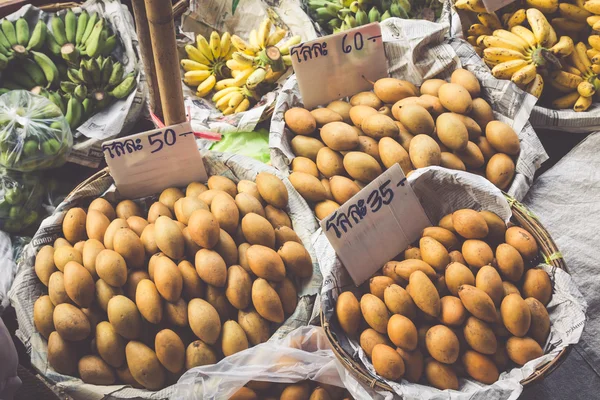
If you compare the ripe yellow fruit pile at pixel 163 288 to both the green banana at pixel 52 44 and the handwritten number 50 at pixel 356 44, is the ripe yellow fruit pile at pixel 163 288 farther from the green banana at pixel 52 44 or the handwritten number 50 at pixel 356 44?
the green banana at pixel 52 44

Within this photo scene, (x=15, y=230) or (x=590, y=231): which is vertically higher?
(x=15, y=230)

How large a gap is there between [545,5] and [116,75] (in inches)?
60.4

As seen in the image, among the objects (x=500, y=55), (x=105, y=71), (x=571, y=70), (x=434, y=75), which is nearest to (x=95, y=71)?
(x=105, y=71)

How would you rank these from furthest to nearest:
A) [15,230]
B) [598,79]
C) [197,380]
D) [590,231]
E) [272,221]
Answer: [598,79], [15,230], [590,231], [272,221], [197,380]

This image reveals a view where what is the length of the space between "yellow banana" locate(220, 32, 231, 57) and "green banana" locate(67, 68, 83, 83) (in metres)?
0.55

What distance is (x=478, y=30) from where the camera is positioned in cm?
202

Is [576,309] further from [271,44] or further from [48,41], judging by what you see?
[48,41]

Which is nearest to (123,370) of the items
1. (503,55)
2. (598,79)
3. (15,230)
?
(15,230)

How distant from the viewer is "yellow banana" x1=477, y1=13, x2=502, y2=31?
2000mm

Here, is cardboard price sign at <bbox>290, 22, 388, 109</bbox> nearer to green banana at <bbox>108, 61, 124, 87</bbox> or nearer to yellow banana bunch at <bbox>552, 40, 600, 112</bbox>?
yellow banana bunch at <bbox>552, 40, 600, 112</bbox>

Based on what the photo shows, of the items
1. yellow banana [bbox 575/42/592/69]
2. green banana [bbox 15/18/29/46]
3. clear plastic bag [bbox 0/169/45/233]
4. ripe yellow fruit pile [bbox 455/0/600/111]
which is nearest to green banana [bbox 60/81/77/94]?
green banana [bbox 15/18/29/46]

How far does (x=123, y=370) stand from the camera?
1185 millimetres

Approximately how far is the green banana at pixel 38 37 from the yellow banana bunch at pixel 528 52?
62.1 inches

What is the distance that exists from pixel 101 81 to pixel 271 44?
0.64 m
